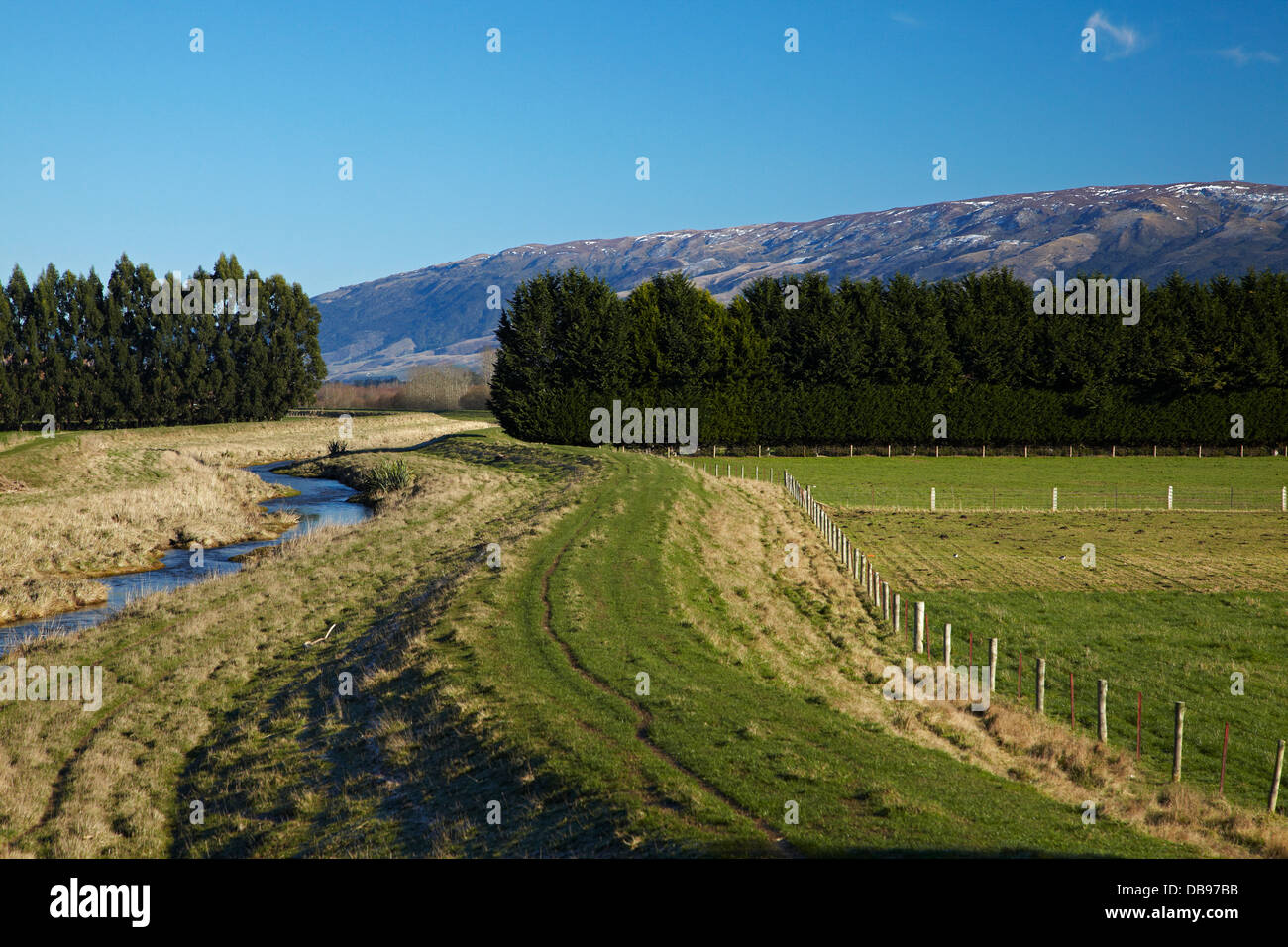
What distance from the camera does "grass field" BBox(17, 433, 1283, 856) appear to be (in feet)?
43.6

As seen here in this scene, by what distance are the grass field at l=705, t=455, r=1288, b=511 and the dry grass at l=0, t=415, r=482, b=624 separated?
122 ft

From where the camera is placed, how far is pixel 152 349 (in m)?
97.1

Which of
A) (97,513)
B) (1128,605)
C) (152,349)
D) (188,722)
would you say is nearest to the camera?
(188,722)

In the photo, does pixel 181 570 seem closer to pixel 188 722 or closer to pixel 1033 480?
pixel 188 722

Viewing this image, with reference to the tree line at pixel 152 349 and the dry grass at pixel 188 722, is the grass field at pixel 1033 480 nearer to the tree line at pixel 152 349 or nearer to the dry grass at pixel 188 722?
the dry grass at pixel 188 722

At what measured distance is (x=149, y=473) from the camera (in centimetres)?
6272

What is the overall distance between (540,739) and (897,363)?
291 feet

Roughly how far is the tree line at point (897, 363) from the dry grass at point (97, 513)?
33.1m

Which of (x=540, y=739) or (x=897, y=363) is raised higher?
(x=897, y=363)

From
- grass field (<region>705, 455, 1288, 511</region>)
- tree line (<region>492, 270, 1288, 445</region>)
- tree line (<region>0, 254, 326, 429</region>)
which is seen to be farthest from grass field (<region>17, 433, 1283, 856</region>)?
tree line (<region>0, 254, 326, 429</region>)

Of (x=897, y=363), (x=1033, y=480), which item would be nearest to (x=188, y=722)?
(x=1033, y=480)
